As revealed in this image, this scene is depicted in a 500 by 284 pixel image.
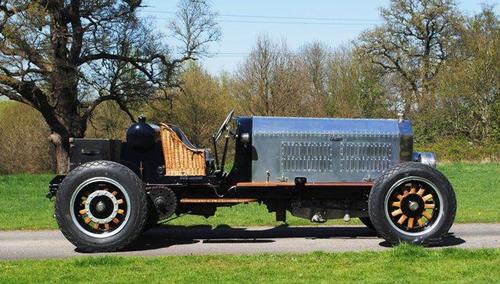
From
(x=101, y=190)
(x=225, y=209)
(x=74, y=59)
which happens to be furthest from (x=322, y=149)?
(x=74, y=59)

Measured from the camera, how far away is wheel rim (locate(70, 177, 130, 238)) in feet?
30.4

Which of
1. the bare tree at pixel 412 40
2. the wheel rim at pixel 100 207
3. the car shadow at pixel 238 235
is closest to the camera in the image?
the wheel rim at pixel 100 207

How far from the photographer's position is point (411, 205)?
928 centimetres

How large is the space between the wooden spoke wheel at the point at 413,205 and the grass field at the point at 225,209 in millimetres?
2964

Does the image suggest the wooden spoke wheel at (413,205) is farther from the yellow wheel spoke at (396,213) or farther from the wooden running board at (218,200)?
the wooden running board at (218,200)

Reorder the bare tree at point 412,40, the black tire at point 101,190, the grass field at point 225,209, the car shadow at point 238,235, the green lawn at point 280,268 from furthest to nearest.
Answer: the bare tree at point 412,40, the grass field at point 225,209, the car shadow at point 238,235, the black tire at point 101,190, the green lawn at point 280,268

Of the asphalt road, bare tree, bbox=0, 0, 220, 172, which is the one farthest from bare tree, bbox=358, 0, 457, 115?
the asphalt road

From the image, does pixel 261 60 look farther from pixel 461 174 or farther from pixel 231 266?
pixel 231 266

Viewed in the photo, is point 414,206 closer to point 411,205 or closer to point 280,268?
point 411,205

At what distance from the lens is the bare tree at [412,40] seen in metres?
47.0

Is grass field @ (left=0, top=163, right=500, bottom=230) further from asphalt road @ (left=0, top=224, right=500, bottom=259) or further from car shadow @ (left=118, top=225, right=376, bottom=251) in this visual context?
asphalt road @ (left=0, top=224, right=500, bottom=259)

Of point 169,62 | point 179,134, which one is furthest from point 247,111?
point 179,134

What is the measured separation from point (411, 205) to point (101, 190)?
404cm

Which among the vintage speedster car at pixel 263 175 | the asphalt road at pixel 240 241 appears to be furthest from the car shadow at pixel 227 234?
the vintage speedster car at pixel 263 175
